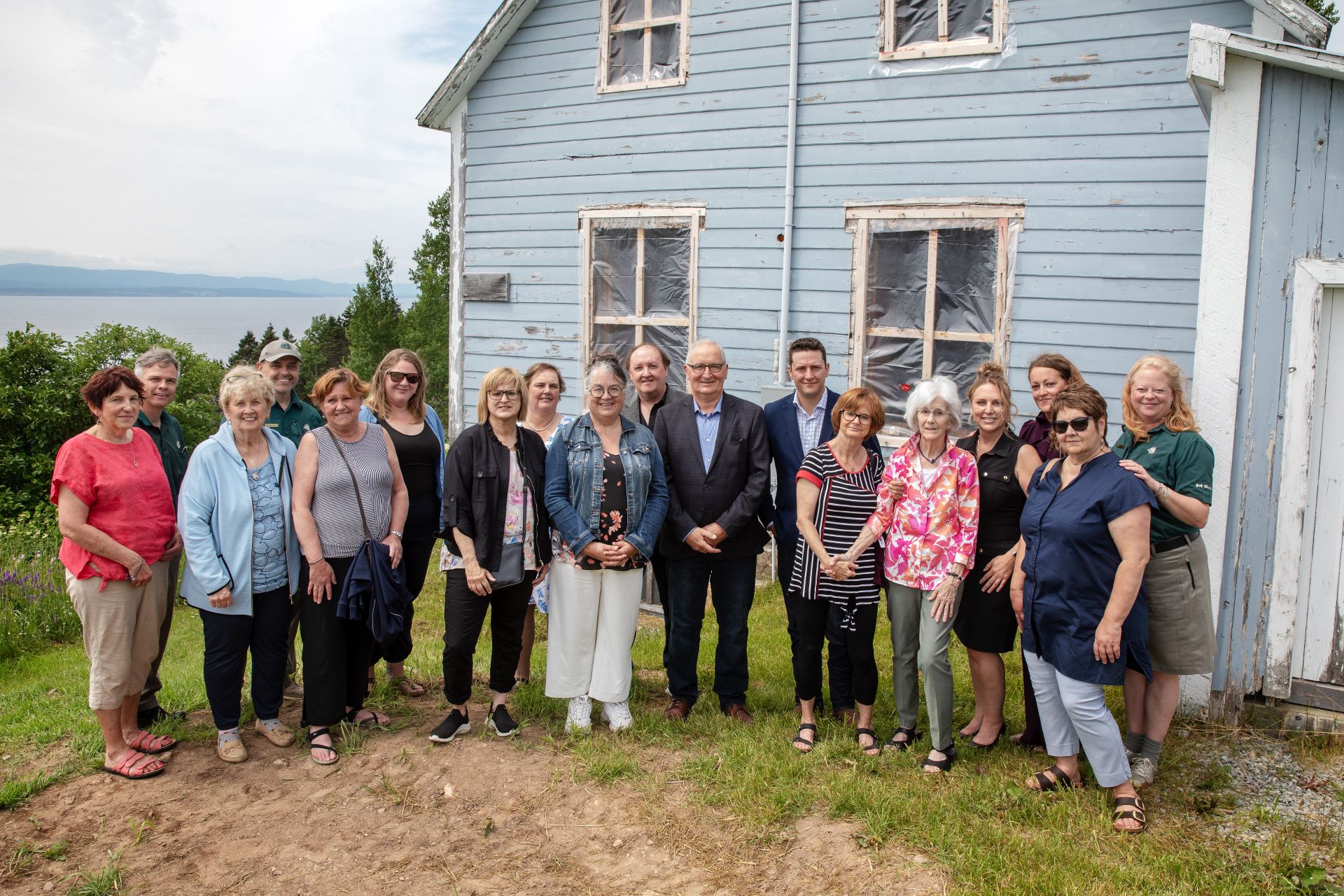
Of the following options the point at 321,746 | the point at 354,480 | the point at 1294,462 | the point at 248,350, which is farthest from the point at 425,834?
the point at 248,350

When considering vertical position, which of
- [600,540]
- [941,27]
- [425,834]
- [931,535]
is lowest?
[425,834]

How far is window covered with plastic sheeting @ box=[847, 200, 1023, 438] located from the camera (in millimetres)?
6922

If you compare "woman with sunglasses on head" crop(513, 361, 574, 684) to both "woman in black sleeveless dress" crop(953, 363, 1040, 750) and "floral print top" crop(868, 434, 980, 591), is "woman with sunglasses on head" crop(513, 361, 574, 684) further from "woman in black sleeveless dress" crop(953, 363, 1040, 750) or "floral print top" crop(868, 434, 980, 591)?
"woman in black sleeveless dress" crop(953, 363, 1040, 750)

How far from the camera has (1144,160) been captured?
20.7ft

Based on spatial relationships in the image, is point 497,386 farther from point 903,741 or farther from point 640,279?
point 640,279

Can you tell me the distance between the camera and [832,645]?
4434 mm

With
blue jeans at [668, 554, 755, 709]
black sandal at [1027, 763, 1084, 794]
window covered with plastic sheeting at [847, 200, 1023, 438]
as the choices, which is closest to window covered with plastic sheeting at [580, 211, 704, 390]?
window covered with plastic sheeting at [847, 200, 1023, 438]

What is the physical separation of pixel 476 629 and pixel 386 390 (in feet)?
4.17

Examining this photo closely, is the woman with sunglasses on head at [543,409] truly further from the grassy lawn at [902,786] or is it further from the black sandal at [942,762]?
the black sandal at [942,762]

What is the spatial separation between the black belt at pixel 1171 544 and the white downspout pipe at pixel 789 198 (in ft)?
13.3

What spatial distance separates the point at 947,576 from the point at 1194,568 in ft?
3.43

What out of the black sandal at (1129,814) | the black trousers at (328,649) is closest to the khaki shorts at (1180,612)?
the black sandal at (1129,814)

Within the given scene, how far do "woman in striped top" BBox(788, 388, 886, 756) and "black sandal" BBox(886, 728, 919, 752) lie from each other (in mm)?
76

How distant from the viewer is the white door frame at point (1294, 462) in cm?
448
